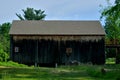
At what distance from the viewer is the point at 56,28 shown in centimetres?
6009

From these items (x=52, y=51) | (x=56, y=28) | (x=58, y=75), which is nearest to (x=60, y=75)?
(x=58, y=75)

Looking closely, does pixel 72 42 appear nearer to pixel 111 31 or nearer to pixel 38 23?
pixel 38 23

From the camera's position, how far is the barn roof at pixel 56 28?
58.3 meters

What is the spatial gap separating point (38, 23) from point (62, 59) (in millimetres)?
7704

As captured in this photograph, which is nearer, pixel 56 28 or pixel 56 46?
pixel 56 46

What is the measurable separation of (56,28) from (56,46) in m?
3.21

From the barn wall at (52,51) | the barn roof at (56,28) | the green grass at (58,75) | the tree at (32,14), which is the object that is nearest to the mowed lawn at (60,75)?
the green grass at (58,75)

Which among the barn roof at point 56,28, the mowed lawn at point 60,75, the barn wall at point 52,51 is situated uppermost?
the barn roof at point 56,28

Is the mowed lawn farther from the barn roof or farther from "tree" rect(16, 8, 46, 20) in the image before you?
"tree" rect(16, 8, 46, 20)

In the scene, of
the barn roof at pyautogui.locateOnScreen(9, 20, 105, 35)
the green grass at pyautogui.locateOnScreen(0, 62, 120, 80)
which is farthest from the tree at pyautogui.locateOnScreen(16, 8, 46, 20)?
the green grass at pyautogui.locateOnScreen(0, 62, 120, 80)

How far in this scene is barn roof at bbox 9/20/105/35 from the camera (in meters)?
58.3

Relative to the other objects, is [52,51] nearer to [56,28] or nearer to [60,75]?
[56,28]

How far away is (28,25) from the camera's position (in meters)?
61.3

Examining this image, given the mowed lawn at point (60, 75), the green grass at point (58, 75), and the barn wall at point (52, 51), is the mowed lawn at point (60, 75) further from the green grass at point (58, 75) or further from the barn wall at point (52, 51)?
the barn wall at point (52, 51)
